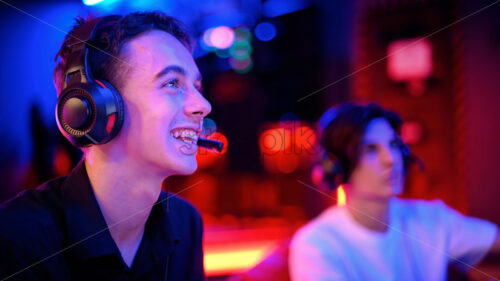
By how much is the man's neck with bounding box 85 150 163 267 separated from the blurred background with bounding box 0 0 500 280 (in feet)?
0.71

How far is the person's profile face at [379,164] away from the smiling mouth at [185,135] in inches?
15.2

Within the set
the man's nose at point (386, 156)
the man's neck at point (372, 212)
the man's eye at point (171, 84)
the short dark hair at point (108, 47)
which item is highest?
the short dark hair at point (108, 47)

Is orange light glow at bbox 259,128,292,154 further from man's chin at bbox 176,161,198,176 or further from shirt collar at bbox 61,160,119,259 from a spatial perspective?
shirt collar at bbox 61,160,119,259

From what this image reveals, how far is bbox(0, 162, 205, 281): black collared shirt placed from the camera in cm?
61

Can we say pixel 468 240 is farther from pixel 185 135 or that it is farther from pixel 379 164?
pixel 185 135

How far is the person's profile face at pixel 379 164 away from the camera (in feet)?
2.55

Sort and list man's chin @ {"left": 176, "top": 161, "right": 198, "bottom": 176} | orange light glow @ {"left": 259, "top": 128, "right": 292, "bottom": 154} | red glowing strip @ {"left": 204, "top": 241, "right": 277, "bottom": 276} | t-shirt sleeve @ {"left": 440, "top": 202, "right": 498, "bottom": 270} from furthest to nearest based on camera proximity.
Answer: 1. red glowing strip @ {"left": 204, "top": 241, "right": 277, "bottom": 276}
2. orange light glow @ {"left": 259, "top": 128, "right": 292, "bottom": 154}
3. t-shirt sleeve @ {"left": 440, "top": 202, "right": 498, "bottom": 270}
4. man's chin @ {"left": 176, "top": 161, "right": 198, "bottom": 176}

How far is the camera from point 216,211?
98.4 inches

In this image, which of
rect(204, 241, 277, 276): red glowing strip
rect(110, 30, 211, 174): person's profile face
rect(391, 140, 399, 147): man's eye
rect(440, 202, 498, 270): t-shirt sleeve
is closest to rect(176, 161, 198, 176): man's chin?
rect(110, 30, 211, 174): person's profile face

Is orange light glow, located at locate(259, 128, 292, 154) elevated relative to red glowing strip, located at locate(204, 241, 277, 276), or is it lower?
elevated

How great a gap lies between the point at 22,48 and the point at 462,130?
1.66 meters

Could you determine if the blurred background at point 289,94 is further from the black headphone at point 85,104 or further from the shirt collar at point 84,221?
the shirt collar at point 84,221

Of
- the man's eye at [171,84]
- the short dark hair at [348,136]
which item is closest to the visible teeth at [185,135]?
the man's eye at [171,84]

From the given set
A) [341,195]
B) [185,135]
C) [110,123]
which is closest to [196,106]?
[185,135]
